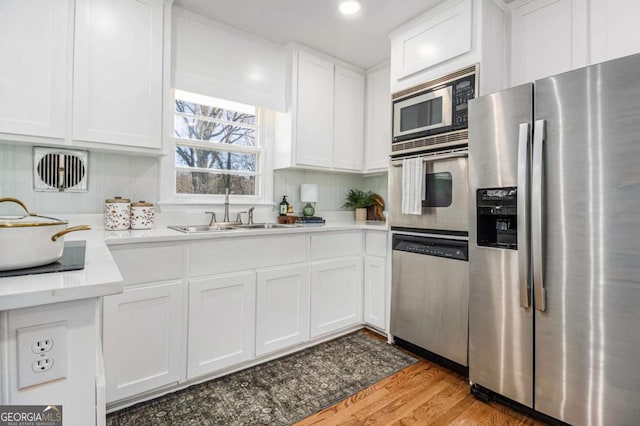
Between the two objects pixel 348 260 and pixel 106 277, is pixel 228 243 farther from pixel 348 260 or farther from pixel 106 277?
pixel 106 277

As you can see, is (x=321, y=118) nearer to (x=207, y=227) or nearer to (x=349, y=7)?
(x=349, y=7)

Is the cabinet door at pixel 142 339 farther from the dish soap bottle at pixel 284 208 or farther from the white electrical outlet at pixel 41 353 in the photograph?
the dish soap bottle at pixel 284 208

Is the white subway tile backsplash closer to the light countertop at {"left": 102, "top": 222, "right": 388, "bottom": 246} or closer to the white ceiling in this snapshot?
the light countertop at {"left": 102, "top": 222, "right": 388, "bottom": 246}

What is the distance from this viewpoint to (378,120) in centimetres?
317

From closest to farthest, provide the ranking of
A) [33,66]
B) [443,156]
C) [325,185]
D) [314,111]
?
[33,66] < [443,156] < [314,111] < [325,185]

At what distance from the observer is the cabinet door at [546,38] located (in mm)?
1930

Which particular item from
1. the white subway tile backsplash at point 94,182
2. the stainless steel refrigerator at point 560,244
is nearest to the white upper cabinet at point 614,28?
the stainless steel refrigerator at point 560,244

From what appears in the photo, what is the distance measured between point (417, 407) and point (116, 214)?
7.07 ft

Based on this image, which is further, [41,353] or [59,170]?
[59,170]

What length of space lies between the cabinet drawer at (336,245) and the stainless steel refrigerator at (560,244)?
3.51 feet

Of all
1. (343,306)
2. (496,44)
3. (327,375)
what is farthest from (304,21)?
(327,375)

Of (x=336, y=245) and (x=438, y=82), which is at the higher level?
(x=438, y=82)

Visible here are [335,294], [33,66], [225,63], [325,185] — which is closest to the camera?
[33,66]

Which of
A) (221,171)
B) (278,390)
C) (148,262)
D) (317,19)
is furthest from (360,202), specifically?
(148,262)
